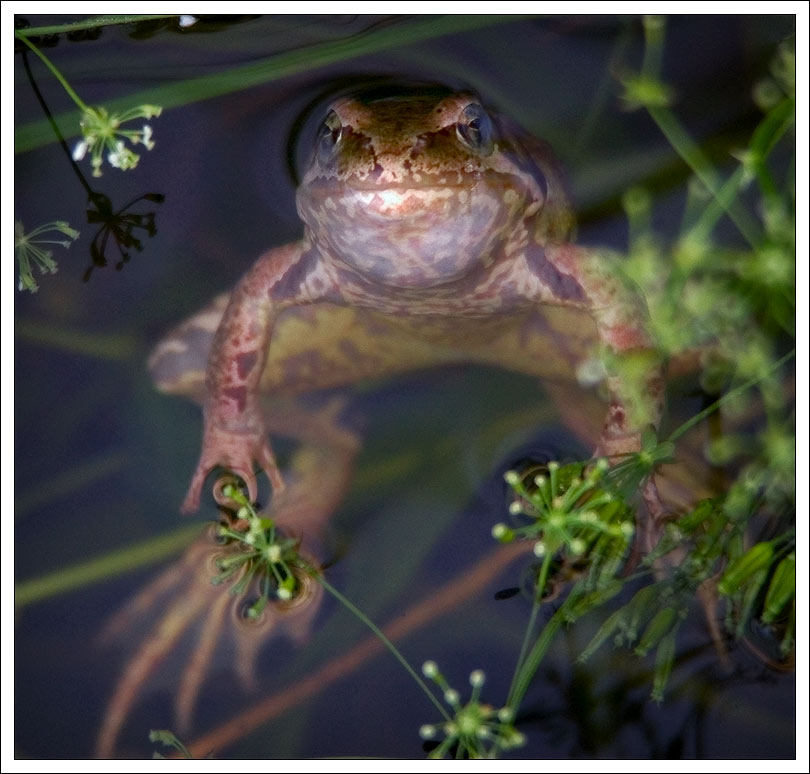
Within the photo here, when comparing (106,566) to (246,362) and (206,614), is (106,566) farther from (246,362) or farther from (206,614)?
(246,362)

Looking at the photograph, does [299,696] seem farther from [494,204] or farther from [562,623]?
[494,204]

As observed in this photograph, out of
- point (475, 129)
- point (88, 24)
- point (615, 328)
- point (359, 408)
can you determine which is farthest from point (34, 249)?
point (615, 328)

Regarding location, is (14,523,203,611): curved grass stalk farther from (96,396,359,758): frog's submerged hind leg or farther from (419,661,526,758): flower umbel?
(419,661,526,758): flower umbel

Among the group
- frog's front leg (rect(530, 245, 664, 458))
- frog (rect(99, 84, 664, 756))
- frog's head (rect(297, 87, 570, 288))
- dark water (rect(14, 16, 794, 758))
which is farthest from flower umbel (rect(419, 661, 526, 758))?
frog's head (rect(297, 87, 570, 288))

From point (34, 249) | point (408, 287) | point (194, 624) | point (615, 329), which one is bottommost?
point (194, 624)

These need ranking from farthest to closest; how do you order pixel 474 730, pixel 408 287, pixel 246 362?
1. pixel 246 362
2. pixel 408 287
3. pixel 474 730

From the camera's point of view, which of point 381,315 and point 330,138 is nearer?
point 330,138

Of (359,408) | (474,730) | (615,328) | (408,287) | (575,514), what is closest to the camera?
(575,514)

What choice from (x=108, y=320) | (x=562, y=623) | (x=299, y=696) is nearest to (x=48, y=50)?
(x=108, y=320)
